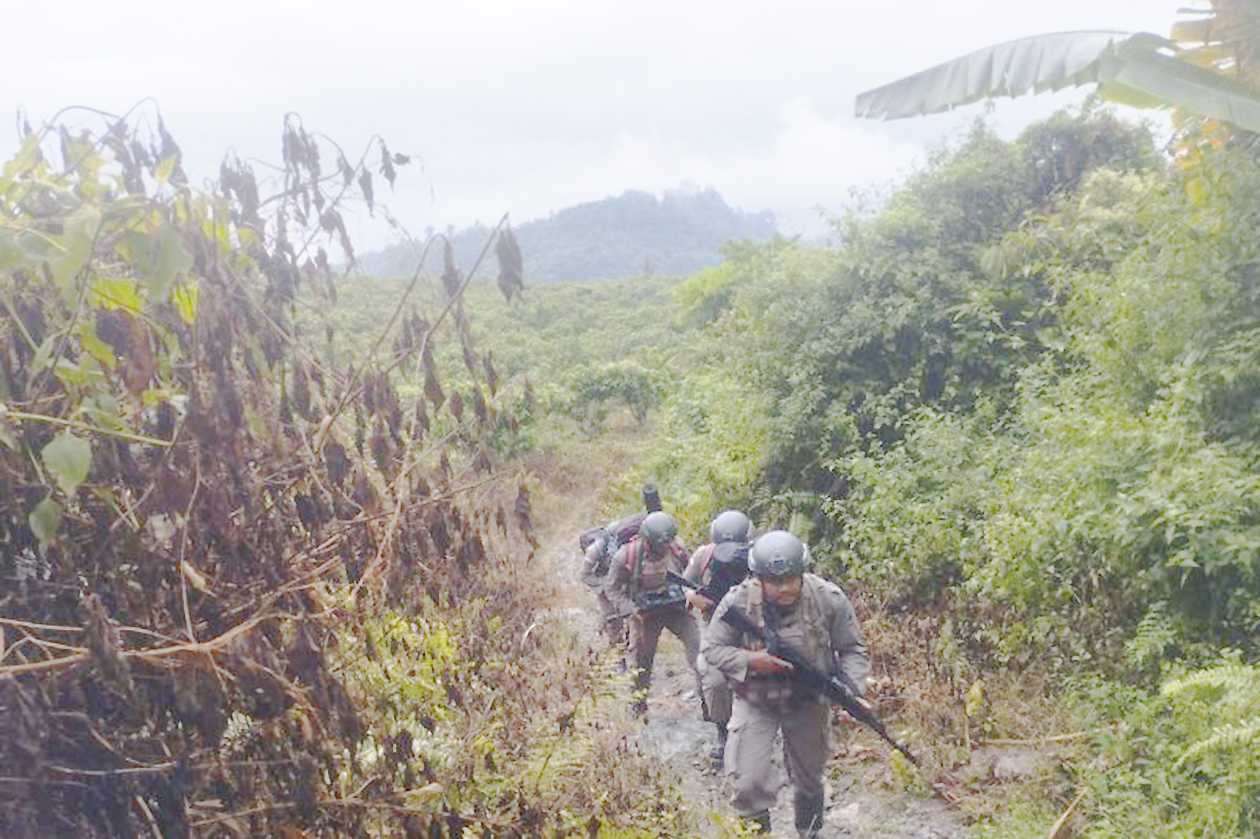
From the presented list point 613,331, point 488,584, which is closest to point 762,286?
point 488,584

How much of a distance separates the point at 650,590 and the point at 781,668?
2471mm

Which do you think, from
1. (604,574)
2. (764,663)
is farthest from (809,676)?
(604,574)

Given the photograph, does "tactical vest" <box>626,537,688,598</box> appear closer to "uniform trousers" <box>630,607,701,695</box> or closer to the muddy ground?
"uniform trousers" <box>630,607,701,695</box>

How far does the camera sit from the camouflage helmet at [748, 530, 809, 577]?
15.6 feet

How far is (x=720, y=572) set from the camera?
20.3ft

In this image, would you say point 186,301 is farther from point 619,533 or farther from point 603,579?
point 603,579

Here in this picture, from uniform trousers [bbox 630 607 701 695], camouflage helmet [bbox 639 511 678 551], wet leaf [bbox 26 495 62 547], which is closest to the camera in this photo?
wet leaf [bbox 26 495 62 547]

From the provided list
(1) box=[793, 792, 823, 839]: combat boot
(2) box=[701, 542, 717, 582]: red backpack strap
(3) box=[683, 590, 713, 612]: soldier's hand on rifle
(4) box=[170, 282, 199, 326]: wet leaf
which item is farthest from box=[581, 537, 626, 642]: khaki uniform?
(4) box=[170, 282, 199, 326]: wet leaf

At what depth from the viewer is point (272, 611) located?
281 cm

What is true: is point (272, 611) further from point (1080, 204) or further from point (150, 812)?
point (1080, 204)

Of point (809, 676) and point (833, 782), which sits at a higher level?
point (809, 676)

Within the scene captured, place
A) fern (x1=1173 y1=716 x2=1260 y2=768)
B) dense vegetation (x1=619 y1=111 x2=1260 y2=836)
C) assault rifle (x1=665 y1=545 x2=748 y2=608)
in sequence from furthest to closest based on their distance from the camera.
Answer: assault rifle (x1=665 y1=545 x2=748 y2=608) < dense vegetation (x1=619 y1=111 x2=1260 y2=836) < fern (x1=1173 y1=716 x2=1260 y2=768)

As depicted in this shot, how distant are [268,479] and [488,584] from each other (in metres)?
5.40

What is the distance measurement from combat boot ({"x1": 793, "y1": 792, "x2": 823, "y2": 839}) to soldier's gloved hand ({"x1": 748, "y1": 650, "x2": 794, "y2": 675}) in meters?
0.79
